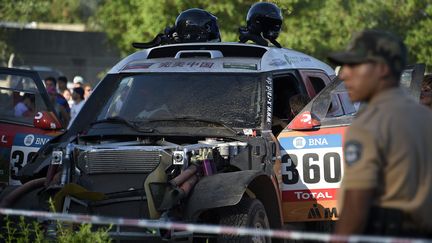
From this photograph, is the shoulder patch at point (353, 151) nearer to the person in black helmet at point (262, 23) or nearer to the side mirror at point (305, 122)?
the side mirror at point (305, 122)

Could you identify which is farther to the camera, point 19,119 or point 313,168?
point 19,119

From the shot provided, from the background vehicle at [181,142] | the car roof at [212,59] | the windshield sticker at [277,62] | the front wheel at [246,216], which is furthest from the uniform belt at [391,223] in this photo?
the windshield sticker at [277,62]

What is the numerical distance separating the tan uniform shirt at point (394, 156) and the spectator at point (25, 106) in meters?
6.58

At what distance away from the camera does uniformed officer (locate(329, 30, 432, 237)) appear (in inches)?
160

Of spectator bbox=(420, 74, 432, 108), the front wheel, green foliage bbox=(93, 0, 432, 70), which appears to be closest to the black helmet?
spectator bbox=(420, 74, 432, 108)

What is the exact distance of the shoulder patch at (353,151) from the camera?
4.08 m

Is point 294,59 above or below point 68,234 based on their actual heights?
above

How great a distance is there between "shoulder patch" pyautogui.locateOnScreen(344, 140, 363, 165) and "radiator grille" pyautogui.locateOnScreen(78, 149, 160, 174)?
3.29m

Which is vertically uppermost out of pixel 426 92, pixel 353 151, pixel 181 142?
pixel 353 151

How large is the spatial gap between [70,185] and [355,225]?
129 inches

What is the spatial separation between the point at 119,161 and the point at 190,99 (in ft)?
3.88

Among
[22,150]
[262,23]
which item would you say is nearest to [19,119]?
[22,150]

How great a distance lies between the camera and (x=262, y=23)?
400 inches

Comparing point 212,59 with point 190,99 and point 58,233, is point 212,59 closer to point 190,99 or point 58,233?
point 190,99
